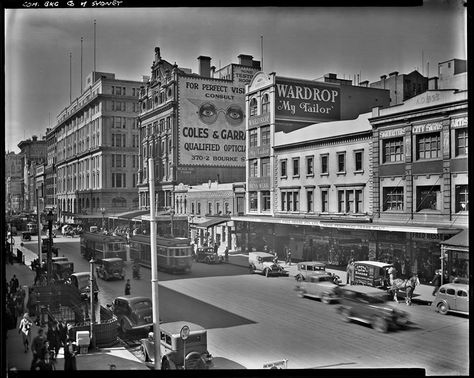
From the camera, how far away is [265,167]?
9.06m

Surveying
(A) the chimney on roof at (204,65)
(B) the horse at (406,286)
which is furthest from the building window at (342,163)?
(A) the chimney on roof at (204,65)

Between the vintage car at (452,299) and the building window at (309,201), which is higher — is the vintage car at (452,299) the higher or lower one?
the lower one

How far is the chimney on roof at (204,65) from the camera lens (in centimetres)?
843

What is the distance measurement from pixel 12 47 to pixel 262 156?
5.09 metres

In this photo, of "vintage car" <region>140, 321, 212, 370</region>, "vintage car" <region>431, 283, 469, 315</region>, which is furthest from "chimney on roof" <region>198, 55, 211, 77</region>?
"vintage car" <region>431, 283, 469, 315</region>

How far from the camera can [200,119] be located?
29.3 feet

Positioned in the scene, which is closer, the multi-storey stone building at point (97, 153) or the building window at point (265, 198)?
the multi-storey stone building at point (97, 153)

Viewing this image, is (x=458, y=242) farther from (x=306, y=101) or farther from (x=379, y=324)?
(x=306, y=101)

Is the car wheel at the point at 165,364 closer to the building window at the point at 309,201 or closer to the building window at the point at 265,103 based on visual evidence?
the building window at the point at 309,201

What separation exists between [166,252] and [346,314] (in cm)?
354

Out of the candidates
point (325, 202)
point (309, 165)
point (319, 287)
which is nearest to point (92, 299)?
point (319, 287)

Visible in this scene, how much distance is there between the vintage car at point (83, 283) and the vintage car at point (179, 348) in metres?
1.48

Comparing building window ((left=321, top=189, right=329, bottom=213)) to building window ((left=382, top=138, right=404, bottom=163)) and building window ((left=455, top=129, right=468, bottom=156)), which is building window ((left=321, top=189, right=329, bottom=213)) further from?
building window ((left=455, top=129, right=468, bottom=156))

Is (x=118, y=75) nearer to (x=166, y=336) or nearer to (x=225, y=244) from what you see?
(x=225, y=244)
